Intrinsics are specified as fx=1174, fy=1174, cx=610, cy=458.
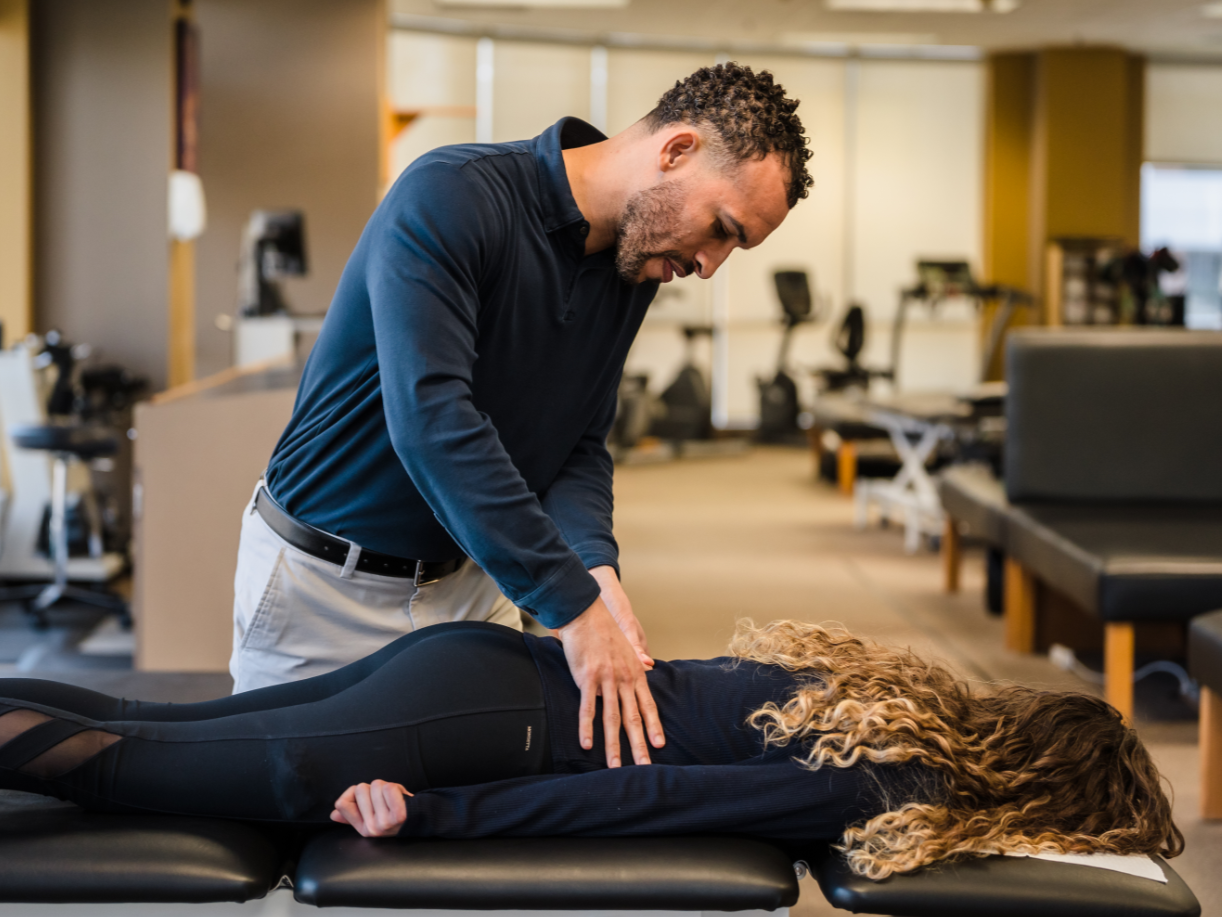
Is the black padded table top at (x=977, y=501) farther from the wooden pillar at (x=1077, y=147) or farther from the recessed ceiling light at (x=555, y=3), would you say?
the wooden pillar at (x=1077, y=147)

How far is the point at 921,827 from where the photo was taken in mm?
1273

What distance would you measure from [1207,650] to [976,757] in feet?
4.37

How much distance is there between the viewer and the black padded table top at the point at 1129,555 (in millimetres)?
2764

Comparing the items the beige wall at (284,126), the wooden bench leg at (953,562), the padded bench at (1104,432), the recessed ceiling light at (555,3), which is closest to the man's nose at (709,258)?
the padded bench at (1104,432)

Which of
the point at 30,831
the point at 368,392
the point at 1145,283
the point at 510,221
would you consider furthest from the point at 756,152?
the point at 1145,283

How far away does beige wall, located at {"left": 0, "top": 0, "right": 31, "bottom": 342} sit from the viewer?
15.9ft

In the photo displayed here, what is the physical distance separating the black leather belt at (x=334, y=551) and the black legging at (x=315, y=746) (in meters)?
0.23

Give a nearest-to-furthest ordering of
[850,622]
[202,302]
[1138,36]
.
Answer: [850,622] → [202,302] → [1138,36]

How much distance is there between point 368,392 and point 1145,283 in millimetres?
8554

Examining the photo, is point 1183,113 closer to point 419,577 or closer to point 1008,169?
point 1008,169

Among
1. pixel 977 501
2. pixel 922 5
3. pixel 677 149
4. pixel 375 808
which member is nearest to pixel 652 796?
pixel 375 808

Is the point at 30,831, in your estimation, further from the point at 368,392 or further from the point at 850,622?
the point at 850,622

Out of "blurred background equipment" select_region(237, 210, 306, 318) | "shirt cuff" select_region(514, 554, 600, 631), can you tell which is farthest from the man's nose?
"blurred background equipment" select_region(237, 210, 306, 318)

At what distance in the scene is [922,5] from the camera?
842cm
